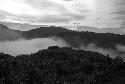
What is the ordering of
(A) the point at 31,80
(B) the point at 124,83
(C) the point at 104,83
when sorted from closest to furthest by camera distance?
(B) the point at 124,83 → (C) the point at 104,83 → (A) the point at 31,80

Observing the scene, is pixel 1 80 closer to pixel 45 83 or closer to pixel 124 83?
pixel 45 83

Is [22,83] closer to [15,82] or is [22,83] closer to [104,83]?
[15,82]

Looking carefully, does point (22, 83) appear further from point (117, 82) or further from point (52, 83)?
point (117, 82)

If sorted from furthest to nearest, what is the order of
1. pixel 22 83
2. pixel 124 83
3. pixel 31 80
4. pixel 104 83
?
pixel 31 80 → pixel 22 83 → pixel 104 83 → pixel 124 83

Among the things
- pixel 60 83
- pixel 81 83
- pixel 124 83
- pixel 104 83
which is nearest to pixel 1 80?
pixel 60 83

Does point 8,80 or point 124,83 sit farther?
point 8,80

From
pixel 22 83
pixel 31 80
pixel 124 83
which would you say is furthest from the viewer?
pixel 31 80

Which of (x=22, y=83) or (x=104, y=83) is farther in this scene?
(x=22, y=83)

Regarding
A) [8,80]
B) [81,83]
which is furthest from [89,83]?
[8,80]

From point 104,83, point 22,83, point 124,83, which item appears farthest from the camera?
point 22,83
